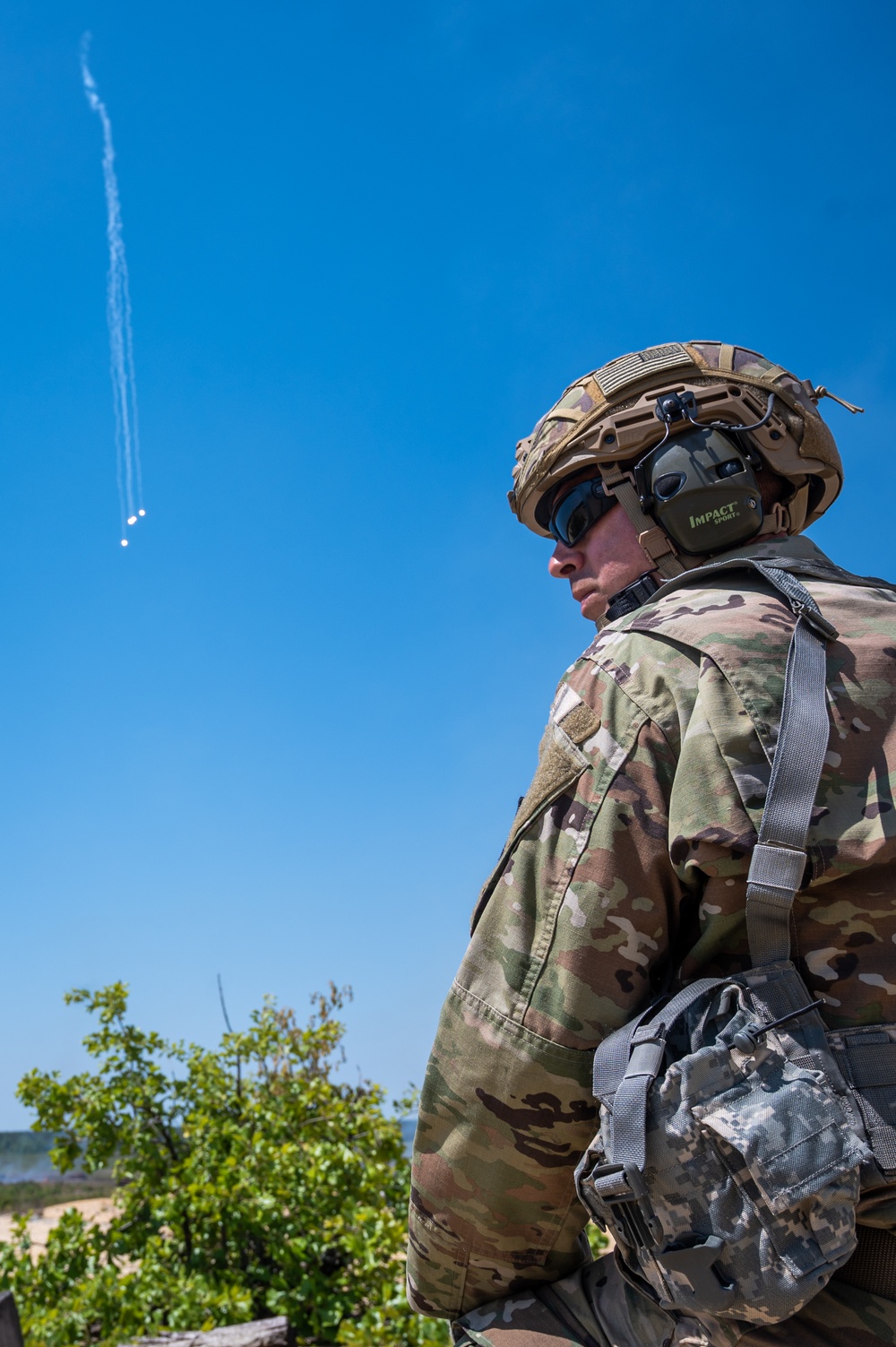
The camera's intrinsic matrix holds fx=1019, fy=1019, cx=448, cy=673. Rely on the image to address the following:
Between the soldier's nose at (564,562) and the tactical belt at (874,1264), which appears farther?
the soldier's nose at (564,562)

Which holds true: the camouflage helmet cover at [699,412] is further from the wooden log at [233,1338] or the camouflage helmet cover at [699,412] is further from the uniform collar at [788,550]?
the wooden log at [233,1338]

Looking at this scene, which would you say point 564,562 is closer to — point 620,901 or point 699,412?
point 699,412

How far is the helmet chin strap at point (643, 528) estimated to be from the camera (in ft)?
8.67

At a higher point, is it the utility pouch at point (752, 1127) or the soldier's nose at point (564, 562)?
the soldier's nose at point (564, 562)

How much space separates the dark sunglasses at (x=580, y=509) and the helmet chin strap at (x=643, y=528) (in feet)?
0.12

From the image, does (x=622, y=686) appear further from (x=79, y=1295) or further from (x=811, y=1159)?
(x=79, y=1295)

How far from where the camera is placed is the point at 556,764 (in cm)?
195

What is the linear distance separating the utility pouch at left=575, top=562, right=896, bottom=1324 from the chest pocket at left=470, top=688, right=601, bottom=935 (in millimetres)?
361

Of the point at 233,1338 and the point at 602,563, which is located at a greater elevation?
the point at 602,563

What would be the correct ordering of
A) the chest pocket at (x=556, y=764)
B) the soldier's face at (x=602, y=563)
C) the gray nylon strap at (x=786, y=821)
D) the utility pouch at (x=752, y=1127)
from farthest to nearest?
1. the soldier's face at (x=602, y=563)
2. the chest pocket at (x=556, y=764)
3. the gray nylon strap at (x=786, y=821)
4. the utility pouch at (x=752, y=1127)

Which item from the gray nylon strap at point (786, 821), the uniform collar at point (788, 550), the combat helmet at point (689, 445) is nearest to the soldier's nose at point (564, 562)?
the combat helmet at point (689, 445)

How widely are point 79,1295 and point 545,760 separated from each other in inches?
205

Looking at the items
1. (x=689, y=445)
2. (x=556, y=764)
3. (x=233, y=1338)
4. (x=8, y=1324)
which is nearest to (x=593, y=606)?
(x=689, y=445)

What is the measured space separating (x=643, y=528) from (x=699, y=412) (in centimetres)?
36
